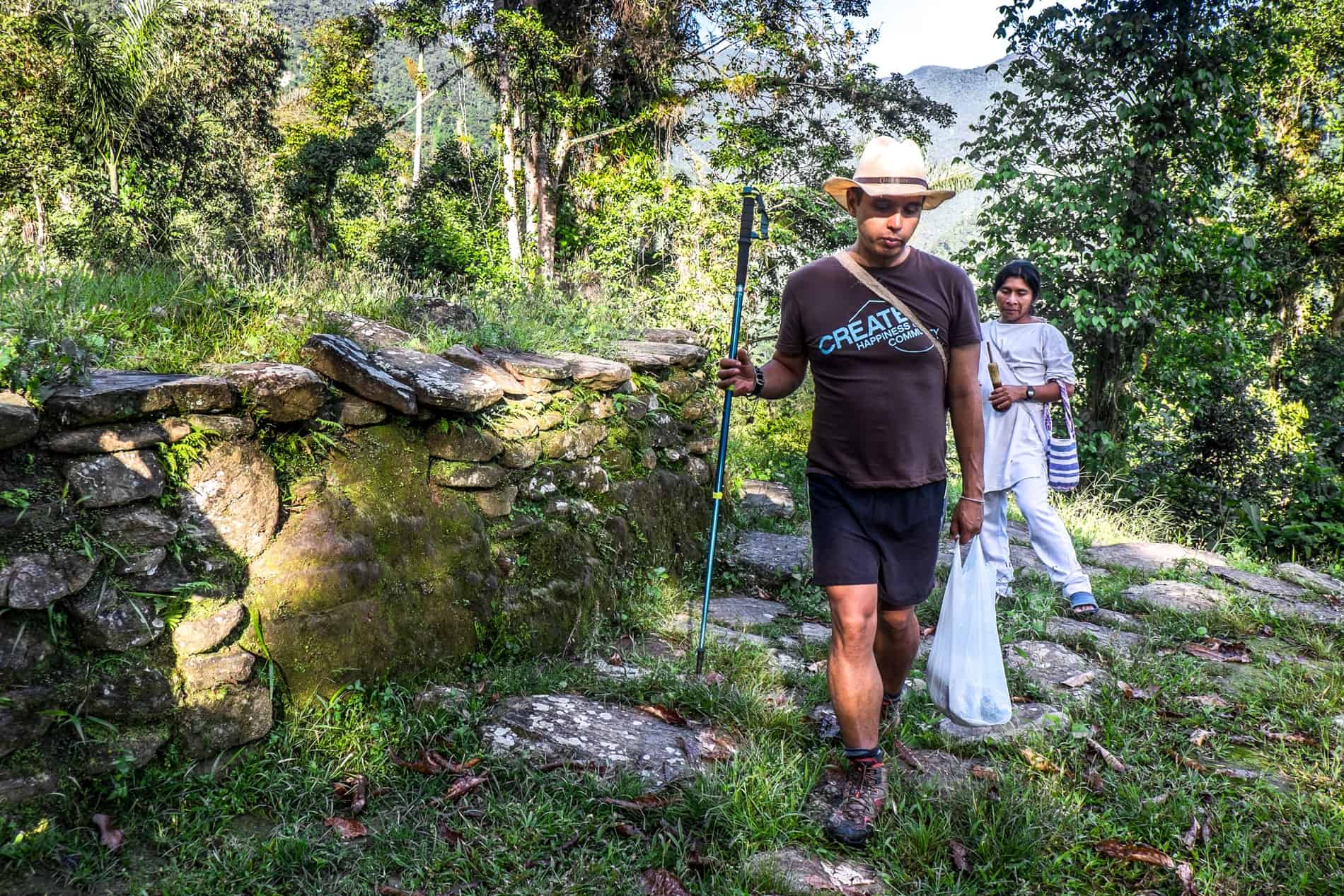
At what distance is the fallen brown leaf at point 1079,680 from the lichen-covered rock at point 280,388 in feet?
11.8

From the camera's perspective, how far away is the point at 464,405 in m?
3.62

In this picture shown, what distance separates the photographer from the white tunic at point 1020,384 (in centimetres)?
507

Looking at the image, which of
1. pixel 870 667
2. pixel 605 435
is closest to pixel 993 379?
pixel 605 435

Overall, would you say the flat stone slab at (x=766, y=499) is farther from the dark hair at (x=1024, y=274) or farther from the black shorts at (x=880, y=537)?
the black shorts at (x=880, y=537)

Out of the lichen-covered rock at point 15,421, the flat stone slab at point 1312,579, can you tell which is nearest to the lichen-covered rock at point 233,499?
the lichen-covered rock at point 15,421

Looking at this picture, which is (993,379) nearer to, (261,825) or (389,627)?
(389,627)

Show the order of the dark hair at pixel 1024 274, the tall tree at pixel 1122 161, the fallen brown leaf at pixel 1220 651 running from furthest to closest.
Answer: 1. the tall tree at pixel 1122 161
2. the dark hair at pixel 1024 274
3. the fallen brown leaf at pixel 1220 651

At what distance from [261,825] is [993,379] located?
444cm

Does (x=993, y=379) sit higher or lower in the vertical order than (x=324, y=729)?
higher

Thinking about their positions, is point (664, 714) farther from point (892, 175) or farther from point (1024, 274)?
point (1024, 274)

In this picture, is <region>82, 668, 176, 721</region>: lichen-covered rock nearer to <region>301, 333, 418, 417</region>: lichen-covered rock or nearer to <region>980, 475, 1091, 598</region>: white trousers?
<region>301, 333, 418, 417</region>: lichen-covered rock

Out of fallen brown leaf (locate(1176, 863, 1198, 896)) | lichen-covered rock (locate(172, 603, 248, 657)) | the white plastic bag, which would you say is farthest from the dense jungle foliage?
fallen brown leaf (locate(1176, 863, 1198, 896))

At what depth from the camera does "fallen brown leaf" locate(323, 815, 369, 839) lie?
246cm

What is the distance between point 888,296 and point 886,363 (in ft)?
0.78
